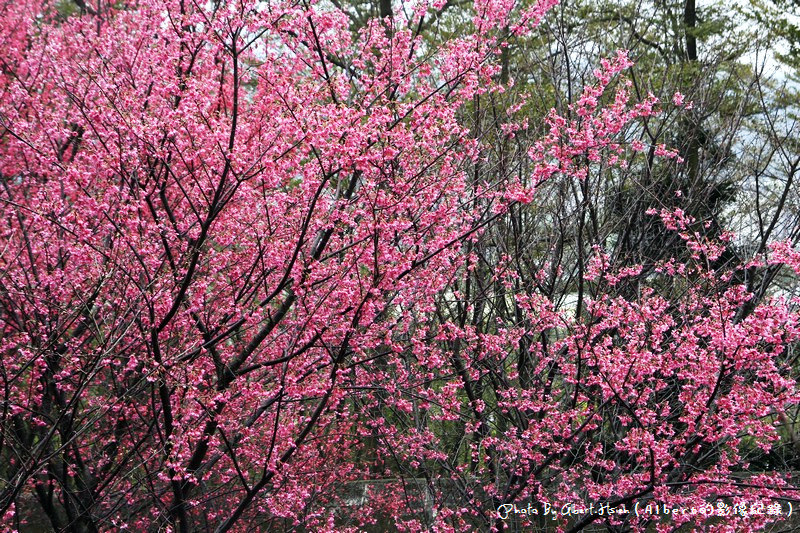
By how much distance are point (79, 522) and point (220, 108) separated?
478cm

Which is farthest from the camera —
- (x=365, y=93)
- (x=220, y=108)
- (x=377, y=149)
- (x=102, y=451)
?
(x=220, y=108)

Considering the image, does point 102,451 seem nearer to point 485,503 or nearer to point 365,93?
point 485,503

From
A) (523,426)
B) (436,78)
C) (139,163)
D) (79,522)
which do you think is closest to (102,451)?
(79,522)

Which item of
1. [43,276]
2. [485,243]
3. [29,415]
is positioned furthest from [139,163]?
[485,243]

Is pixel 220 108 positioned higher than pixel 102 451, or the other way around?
pixel 220 108

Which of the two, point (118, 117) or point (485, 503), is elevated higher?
point (118, 117)

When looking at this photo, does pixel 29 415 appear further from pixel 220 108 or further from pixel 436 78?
pixel 436 78

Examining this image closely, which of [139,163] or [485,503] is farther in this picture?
[485,503]

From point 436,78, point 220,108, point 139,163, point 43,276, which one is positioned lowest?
point 43,276

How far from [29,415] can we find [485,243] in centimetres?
561

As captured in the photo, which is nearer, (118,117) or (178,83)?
(118,117)

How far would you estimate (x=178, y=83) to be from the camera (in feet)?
18.0

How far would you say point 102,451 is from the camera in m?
7.32

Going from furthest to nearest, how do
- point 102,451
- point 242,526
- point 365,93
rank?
1. point 242,526
2. point 102,451
3. point 365,93
